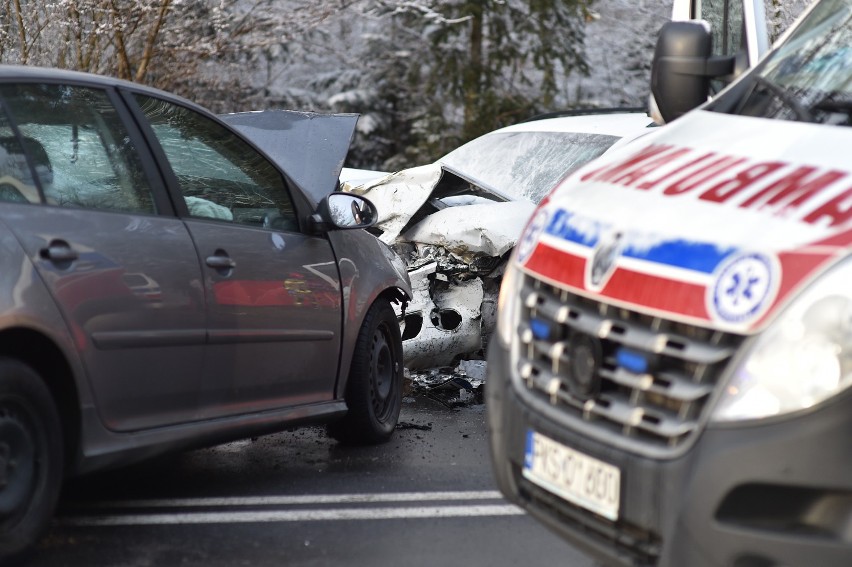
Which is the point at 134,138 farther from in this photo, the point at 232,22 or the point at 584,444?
the point at 232,22

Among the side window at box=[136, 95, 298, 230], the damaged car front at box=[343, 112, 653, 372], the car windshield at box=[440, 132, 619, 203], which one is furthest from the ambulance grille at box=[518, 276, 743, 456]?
the car windshield at box=[440, 132, 619, 203]

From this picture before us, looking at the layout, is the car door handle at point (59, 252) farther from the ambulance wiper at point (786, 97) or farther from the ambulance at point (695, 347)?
the ambulance wiper at point (786, 97)

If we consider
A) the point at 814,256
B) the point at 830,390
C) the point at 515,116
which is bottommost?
the point at 515,116

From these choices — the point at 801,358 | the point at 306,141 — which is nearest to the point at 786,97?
the point at 801,358

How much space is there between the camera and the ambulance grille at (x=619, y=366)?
2.87 m

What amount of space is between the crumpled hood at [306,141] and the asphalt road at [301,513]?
1.54 m

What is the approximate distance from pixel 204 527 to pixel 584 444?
1.90m

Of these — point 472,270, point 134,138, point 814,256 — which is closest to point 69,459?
point 134,138

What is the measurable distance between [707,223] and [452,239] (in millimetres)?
5077

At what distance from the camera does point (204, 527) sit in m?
4.61

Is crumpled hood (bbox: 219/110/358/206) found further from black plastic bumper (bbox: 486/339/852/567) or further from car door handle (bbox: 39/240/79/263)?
black plastic bumper (bbox: 486/339/852/567)

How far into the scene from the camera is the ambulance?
2.69 m

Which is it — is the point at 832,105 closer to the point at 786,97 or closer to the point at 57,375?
the point at 786,97

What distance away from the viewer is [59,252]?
4070 millimetres
